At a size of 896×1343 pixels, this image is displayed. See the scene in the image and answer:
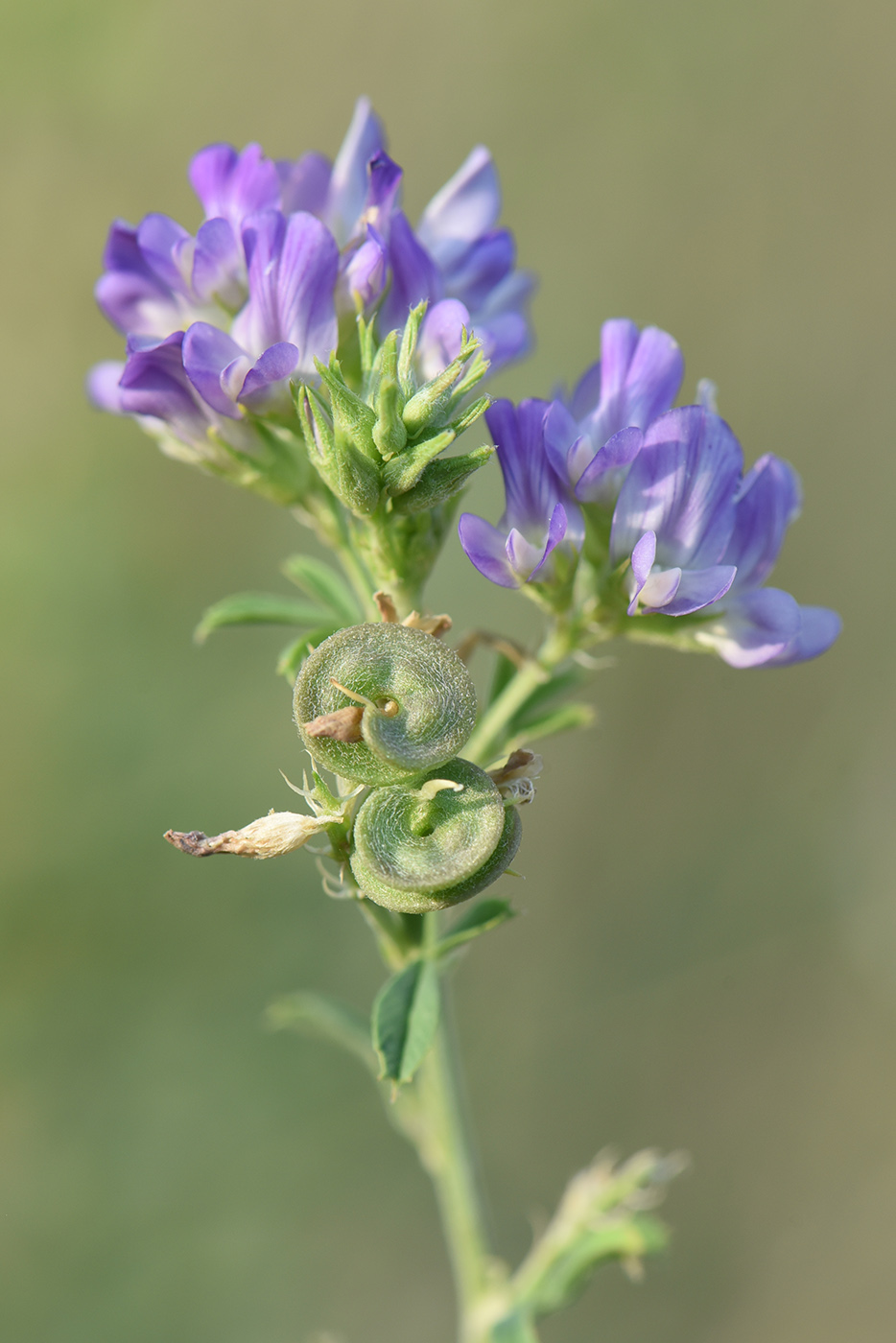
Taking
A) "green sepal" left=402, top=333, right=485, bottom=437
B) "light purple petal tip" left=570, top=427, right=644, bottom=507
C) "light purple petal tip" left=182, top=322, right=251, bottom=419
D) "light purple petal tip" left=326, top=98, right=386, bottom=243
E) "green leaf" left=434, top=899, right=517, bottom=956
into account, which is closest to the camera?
"green sepal" left=402, top=333, right=485, bottom=437

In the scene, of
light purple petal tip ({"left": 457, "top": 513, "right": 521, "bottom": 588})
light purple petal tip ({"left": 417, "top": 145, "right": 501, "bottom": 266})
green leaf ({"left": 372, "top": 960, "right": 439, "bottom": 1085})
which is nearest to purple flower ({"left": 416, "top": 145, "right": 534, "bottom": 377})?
light purple petal tip ({"left": 417, "top": 145, "right": 501, "bottom": 266})

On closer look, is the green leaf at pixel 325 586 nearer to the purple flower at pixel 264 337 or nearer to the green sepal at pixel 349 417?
the purple flower at pixel 264 337

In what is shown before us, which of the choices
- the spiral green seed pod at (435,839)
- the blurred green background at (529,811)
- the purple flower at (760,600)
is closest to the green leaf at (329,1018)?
the spiral green seed pod at (435,839)

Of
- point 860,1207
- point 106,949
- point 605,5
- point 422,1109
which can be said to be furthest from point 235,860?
point 605,5

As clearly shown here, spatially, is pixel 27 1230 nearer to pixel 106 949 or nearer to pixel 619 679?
pixel 106 949

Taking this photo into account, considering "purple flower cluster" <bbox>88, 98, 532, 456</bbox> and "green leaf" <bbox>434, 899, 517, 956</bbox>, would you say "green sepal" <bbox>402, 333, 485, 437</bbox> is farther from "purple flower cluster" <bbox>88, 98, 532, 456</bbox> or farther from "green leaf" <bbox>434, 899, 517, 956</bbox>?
"green leaf" <bbox>434, 899, 517, 956</bbox>

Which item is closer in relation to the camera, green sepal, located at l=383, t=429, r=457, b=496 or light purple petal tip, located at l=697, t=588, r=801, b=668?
green sepal, located at l=383, t=429, r=457, b=496
